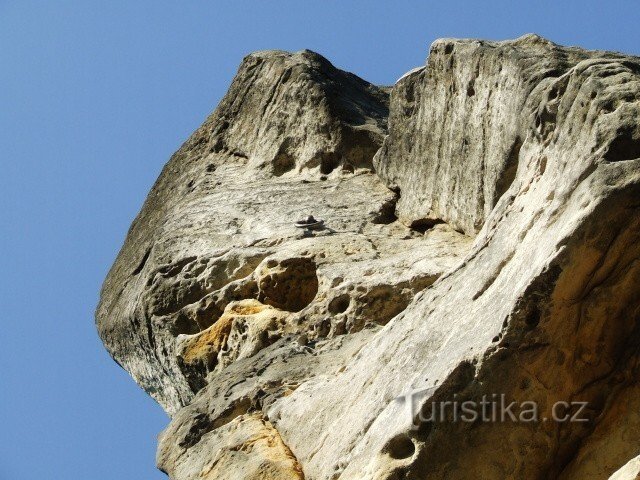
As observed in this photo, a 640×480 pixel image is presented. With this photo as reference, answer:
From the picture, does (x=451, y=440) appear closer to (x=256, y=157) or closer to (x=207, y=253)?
(x=207, y=253)

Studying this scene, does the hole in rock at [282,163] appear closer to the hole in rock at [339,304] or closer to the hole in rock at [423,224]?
the hole in rock at [423,224]

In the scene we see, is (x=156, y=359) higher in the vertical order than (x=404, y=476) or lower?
higher

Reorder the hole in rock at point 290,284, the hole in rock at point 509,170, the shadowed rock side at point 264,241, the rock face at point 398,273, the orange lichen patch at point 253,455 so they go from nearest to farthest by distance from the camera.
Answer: the rock face at point 398,273
the orange lichen patch at point 253,455
the hole in rock at point 509,170
the shadowed rock side at point 264,241
the hole in rock at point 290,284

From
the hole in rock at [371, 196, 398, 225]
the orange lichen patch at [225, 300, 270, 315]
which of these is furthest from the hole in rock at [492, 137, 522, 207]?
the orange lichen patch at [225, 300, 270, 315]

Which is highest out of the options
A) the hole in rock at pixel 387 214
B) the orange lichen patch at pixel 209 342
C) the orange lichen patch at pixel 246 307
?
the hole in rock at pixel 387 214

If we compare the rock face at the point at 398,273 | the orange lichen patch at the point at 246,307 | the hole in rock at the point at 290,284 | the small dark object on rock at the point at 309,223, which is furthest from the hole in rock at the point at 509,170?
the small dark object on rock at the point at 309,223

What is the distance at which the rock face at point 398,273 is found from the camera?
6.58 meters

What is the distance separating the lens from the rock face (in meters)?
6.58

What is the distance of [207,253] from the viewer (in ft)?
36.9

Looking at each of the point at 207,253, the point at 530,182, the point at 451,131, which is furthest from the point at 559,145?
the point at 207,253

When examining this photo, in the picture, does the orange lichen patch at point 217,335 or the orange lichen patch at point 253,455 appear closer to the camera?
the orange lichen patch at point 253,455

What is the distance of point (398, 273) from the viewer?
31.1 feet

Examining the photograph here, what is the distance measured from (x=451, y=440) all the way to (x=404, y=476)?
31 centimetres

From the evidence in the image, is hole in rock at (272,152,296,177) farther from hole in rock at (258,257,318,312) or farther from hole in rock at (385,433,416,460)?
hole in rock at (385,433,416,460)
